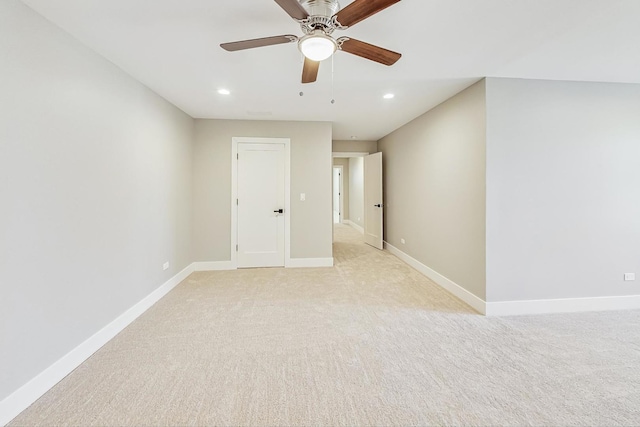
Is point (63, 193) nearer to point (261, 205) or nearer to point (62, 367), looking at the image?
point (62, 367)

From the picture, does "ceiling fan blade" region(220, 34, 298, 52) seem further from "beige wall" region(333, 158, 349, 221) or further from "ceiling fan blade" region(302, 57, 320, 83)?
"beige wall" region(333, 158, 349, 221)

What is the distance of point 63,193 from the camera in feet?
5.92

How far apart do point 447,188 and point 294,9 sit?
272cm

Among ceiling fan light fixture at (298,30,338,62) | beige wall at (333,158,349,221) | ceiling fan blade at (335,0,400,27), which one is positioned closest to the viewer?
ceiling fan blade at (335,0,400,27)

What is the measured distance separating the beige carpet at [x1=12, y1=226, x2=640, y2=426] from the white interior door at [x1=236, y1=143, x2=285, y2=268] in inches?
49.9

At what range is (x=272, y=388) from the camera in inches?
65.9

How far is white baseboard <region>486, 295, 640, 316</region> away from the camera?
268 cm

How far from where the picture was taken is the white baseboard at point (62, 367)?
1.45 metres

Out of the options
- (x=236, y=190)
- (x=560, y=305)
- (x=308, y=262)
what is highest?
(x=236, y=190)

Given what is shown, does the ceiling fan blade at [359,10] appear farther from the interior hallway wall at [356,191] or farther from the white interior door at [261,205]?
the interior hallway wall at [356,191]

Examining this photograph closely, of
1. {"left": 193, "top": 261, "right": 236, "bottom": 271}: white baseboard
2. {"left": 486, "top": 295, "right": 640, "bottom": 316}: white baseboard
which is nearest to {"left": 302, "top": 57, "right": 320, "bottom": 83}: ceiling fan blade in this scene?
{"left": 486, "top": 295, "right": 640, "bottom": 316}: white baseboard

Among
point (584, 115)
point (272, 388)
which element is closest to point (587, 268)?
point (584, 115)

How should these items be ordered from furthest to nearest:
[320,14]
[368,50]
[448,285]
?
[448,285], [368,50], [320,14]

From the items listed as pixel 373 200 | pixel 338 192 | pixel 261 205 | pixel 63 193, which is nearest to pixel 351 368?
pixel 63 193
